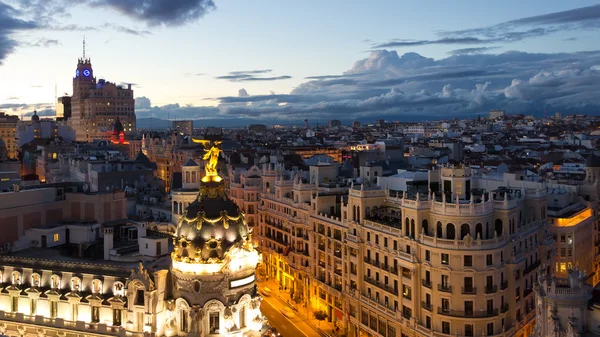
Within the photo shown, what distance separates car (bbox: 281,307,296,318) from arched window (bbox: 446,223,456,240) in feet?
122

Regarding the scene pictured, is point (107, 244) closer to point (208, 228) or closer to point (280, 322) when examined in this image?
point (208, 228)

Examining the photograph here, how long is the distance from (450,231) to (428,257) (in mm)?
4243

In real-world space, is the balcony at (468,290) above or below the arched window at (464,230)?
below

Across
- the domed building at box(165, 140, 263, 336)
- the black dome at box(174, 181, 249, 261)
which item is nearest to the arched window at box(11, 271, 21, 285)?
the domed building at box(165, 140, 263, 336)

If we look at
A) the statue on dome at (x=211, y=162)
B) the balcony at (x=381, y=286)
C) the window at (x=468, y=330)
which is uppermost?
the statue on dome at (x=211, y=162)

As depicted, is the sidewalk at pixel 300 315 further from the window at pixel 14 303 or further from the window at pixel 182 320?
the window at pixel 14 303

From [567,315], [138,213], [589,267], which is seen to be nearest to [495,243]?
[567,315]

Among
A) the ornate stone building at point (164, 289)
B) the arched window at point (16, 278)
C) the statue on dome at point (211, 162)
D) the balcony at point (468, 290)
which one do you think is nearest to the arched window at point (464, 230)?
the balcony at point (468, 290)

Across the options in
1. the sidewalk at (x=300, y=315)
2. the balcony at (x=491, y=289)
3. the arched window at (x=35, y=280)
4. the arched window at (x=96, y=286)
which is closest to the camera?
the arched window at (x=96, y=286)

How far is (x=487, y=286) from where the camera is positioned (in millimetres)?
71188

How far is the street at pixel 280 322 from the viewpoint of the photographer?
9238cm

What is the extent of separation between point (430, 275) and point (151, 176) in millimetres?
95849

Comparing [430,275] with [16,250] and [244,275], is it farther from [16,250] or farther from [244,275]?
[16,250]

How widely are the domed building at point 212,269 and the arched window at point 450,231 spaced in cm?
2606
